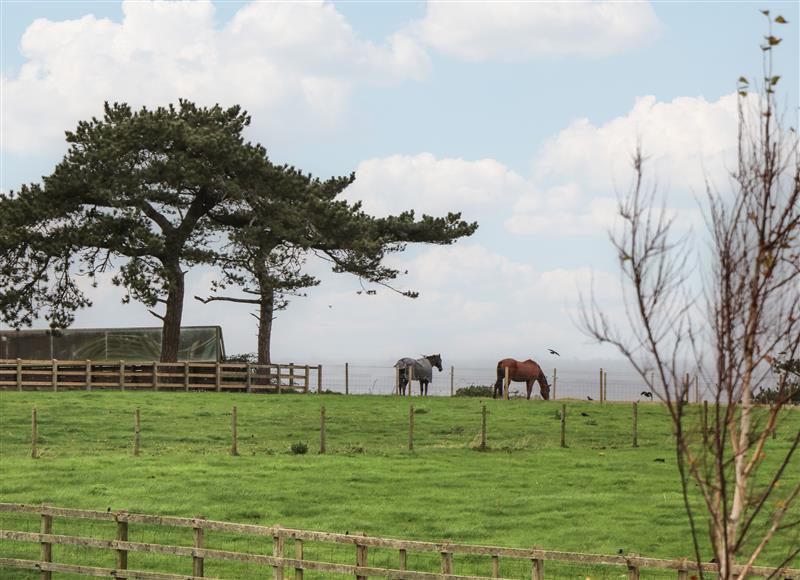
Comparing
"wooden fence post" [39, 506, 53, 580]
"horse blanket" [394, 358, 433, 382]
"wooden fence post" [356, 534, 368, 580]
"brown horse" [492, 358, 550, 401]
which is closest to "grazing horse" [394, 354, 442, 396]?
"horse blanket" [394, 358, 433, 382]

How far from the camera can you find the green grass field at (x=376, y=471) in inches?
864

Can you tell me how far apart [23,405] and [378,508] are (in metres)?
21.4

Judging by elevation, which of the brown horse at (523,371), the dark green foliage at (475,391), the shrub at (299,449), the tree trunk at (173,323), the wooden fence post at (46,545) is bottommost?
the wooden fence post at (46,545)

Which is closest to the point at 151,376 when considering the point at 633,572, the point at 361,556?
the point at 361,556

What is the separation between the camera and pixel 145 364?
49.9m

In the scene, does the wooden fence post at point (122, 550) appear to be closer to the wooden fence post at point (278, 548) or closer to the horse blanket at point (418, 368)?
the wooden fence post at point (278, 548)

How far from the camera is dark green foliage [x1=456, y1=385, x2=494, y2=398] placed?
54.2 m

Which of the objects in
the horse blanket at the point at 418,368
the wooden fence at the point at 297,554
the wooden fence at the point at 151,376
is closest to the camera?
the wooden fence at the point at 297,554

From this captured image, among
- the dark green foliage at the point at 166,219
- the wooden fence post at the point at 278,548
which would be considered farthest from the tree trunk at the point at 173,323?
the wooden fence post at the point at 278,548

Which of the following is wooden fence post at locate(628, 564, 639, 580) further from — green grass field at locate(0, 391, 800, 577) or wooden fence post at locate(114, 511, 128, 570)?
wooden fence post at locate(114, 511, 128, 570)

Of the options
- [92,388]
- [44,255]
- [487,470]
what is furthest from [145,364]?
[487,470]

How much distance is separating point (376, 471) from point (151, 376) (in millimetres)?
24705

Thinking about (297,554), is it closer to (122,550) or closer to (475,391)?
(122,550)

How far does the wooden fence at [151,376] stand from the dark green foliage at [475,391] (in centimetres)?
707
